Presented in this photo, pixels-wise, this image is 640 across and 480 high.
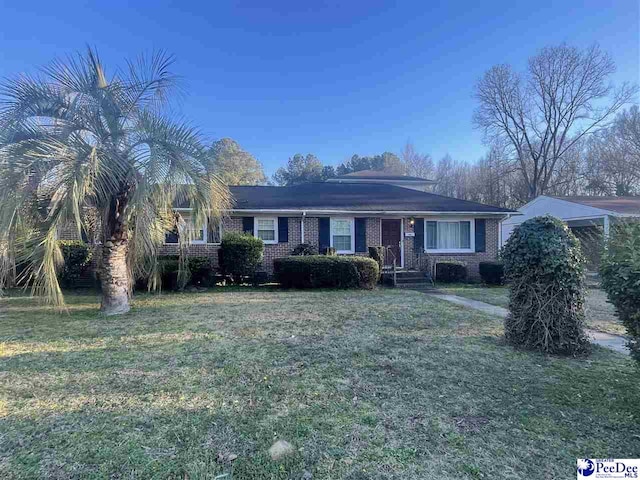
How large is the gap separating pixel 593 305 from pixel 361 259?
20.4ft

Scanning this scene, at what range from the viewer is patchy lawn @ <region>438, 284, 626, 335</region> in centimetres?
622

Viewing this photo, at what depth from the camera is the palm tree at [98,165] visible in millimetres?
5645

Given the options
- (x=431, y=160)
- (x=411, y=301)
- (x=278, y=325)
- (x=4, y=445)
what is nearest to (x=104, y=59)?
(x=278, y=325)

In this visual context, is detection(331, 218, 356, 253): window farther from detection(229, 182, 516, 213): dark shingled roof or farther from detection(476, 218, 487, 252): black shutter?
detection(476, 218, 487, 252): black shutter

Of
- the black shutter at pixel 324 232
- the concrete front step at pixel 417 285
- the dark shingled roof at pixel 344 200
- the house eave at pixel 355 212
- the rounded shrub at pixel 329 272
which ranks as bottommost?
the concrete front step at pixel 417 285

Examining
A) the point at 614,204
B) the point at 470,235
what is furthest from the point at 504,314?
the point at 614,204

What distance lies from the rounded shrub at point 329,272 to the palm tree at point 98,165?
3777 mm

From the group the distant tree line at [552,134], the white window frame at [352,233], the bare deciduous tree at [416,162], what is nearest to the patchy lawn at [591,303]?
the white window frame at [352,233]

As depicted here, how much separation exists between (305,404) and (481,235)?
12.8 meters

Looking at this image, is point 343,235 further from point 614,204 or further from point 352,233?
point 614,204

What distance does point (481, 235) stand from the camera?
542 inches

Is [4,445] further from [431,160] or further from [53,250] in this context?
[431,160]

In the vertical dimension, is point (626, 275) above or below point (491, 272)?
above

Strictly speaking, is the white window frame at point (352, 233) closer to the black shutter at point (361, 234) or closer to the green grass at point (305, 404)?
the black shutter at point (361, 234)
